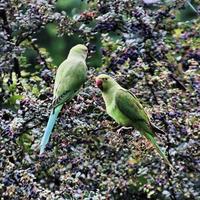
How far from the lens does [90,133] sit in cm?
176

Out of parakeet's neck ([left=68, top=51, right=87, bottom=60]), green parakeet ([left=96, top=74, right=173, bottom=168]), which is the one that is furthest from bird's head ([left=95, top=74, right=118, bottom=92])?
parakeet's neck ([left=68, top=51, right=87, bottom=60])

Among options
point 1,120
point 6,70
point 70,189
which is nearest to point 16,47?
point 6,70

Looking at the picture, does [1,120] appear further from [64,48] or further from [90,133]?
[64,48]

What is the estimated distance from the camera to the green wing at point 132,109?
1604mm

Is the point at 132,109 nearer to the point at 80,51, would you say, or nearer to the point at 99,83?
the point at 99,83

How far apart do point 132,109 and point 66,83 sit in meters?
0.18

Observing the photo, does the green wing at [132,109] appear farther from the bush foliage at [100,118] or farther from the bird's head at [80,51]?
the bird's head at [80,51]

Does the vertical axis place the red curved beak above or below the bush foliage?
above

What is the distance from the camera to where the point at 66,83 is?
1638 millimetres

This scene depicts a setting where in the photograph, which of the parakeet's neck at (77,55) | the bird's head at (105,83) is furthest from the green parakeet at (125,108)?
the parakeet's neck at (77,55)

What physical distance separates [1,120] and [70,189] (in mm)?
262

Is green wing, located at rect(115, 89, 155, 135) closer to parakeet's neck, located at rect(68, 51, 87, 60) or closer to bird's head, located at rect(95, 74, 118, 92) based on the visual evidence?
bird's head, located at rect(95, 74, 118, 92)

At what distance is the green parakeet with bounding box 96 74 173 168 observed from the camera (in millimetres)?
1604

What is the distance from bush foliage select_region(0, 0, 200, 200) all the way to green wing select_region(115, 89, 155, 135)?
Answer: 3.2 inches
